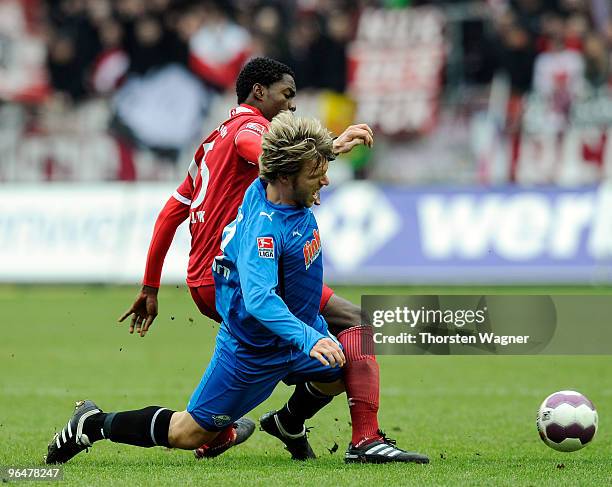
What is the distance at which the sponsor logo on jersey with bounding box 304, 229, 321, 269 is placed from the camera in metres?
6.16

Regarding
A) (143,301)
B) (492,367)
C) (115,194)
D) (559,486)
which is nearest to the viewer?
(559,486)

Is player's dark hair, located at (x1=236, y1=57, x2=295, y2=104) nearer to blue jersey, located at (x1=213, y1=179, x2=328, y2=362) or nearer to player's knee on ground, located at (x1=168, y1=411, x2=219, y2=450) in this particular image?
blue jersey, located at (x1=213, y1=179, x2=328, y2=362)

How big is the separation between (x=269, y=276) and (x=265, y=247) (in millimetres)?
147

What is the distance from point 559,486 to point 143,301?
2.54 meters

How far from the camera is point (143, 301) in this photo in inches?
278

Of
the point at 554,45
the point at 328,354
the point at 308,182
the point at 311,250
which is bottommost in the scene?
the point at 328,354

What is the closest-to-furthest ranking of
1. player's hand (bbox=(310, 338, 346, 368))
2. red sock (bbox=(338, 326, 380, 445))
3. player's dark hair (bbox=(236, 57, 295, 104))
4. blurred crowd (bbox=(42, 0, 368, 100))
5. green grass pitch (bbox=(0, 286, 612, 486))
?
player's hand (bbox=(310, 338, 346, 368)) → green grass pitch (bbox=(0, 286, 612, 486)) → red sock (bbox=(338, 326, 380, 445)) → player's dark hair (bbox=(236, 57, 295, 104)) → blurred crowd (bbox=(42, 0, 368, 100))

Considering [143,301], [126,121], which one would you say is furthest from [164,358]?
[126,121]

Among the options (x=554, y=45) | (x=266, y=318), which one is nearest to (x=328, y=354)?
(x=266, y=318)

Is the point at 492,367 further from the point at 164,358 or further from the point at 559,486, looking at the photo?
the point at 559,486

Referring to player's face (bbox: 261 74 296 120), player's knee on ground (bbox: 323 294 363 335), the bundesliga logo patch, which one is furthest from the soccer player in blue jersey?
player's face (bbox: 261 74 296 120)

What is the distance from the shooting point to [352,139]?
6219 millimetres

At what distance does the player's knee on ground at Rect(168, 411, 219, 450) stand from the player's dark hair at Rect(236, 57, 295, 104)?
6.10ft

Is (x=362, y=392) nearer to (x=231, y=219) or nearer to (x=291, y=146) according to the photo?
(x=231, y=219)
